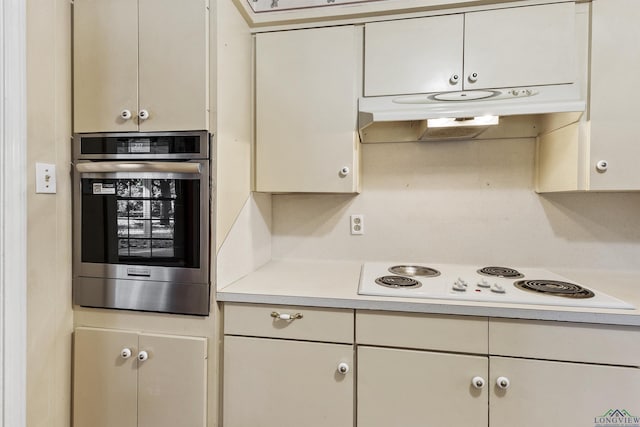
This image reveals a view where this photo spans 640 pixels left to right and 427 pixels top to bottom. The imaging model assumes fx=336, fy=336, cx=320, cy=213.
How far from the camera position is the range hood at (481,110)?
1390mm

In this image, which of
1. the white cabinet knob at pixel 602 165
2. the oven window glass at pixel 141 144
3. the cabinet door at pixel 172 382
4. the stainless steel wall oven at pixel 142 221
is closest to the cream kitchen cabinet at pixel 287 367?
the cabinet door at pixel 172 382

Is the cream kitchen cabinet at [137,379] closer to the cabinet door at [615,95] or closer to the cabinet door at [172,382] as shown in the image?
the cabinet door at [172,382]

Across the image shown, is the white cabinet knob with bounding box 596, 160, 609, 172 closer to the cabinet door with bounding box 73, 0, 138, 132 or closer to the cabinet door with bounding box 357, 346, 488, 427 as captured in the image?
the cabinet door with bounding box 357, 346, 488, 427

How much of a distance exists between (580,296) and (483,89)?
0.94 meters

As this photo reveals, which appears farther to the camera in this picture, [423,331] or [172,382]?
[172,382]

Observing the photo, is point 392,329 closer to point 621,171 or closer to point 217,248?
point 217,248

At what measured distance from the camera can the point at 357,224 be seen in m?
1.99

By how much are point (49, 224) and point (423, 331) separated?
4.98 feet

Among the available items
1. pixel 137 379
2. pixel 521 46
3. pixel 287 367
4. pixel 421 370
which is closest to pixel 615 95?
pixel 521 46

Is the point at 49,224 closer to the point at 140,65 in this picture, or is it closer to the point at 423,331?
the point at 140,65

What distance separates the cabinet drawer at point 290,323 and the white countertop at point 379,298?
0.11ft

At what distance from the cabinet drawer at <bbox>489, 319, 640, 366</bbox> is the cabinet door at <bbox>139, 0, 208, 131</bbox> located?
1.39 metres

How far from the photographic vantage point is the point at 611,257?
173cm

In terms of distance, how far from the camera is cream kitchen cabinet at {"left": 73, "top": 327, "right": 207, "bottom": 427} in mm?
1373
